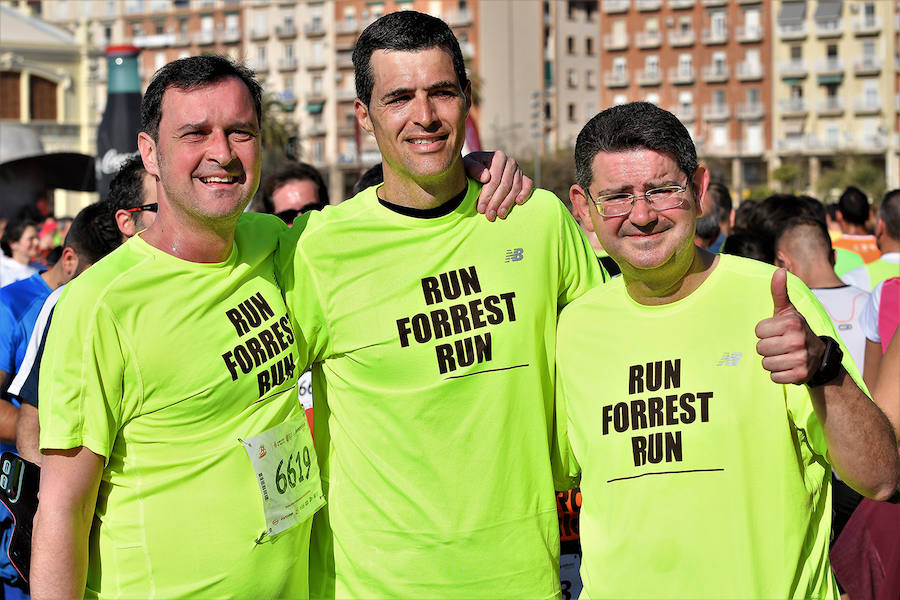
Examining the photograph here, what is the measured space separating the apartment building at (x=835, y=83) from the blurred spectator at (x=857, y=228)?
57282 millimetres

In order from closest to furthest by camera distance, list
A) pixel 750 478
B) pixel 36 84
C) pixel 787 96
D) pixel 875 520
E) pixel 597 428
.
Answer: pixel 750 478 → pixel 597 428 → pixel 875 520 → pixel 36 84 → pixel 787 96

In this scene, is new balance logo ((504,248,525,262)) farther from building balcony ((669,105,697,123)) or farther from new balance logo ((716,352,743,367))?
building balcony ((669,105,697,123))

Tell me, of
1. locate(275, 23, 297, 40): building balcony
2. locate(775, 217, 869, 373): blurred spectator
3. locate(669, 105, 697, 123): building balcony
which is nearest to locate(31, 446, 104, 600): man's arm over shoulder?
locate(775, 217, 869, 373): blurred spectator

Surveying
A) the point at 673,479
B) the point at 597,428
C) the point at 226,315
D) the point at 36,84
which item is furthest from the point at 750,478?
the point at 36,84

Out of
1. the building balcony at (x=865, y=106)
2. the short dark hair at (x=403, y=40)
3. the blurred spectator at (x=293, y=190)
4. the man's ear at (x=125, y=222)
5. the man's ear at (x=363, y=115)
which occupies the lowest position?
the man's ear at (x=125, y=222)

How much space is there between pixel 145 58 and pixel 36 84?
75.3 ft

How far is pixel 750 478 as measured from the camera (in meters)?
2.65

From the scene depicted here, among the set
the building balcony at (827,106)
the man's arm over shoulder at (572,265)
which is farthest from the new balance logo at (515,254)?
the building balcony at (827,106)

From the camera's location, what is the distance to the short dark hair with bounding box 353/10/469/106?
3.24 meters

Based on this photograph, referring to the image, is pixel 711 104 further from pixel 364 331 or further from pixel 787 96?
pixel 364 331

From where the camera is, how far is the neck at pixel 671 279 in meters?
2.79

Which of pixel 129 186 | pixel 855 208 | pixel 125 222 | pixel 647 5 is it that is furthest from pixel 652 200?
pixel 647 5

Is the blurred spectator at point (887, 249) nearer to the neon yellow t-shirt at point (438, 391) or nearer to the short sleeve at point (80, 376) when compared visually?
the neon yellow t-shirt at point (438, 391)

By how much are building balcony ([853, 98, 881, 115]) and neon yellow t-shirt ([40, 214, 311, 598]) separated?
6797 cm
